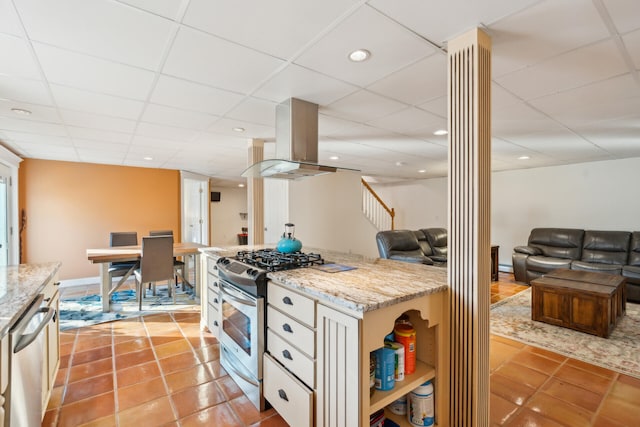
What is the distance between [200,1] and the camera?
1.31 m

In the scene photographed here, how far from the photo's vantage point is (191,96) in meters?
2.37

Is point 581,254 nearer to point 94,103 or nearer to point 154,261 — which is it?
point 154,261

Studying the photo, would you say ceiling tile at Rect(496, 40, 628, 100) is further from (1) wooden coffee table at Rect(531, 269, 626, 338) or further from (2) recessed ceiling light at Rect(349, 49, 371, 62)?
(1) wooden coffee table at Rect(531, 269, 626, 338)

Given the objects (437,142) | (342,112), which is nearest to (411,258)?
(437,142)

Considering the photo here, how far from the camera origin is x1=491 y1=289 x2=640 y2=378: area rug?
2510 millimetres

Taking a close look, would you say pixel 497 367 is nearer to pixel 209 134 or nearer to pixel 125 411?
pixel 125 411

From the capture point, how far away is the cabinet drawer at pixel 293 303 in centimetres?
153

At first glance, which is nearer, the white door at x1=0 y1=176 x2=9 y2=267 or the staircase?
the white door at x1=0 y1=176 x2=9 y2=267

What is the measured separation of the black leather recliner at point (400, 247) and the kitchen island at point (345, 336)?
2826 millimetres

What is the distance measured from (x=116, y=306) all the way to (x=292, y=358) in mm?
3463

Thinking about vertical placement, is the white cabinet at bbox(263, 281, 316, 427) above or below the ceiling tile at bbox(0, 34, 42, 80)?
below

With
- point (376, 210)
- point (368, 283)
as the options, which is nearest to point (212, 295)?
point (368, 283)

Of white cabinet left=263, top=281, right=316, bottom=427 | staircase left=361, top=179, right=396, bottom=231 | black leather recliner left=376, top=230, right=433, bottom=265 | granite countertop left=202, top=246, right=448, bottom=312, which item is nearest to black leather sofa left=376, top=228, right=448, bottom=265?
black leather recliner left=376, top=230, right=433, bottom=265

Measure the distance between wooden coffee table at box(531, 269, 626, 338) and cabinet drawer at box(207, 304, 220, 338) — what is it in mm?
3496
